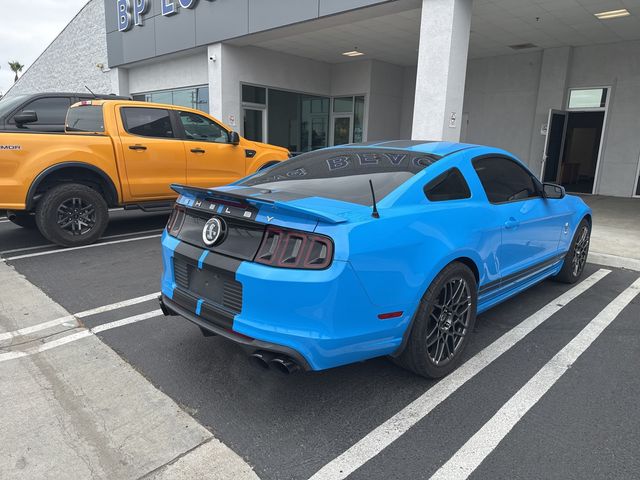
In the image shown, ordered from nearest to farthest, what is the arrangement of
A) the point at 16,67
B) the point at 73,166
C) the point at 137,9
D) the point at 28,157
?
the point at 28,157 < the point at 73,166 < the point at 137,9 < the point at 16,67

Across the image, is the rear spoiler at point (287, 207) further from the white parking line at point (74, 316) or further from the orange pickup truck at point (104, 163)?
the orange pickup truck at point (104, 163)

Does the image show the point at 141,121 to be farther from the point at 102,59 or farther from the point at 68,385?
the point at 102,59

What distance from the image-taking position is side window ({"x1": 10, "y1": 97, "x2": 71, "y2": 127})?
7.48 metres

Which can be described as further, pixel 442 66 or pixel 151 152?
pixel 442 66

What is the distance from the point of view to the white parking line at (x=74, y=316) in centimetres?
373

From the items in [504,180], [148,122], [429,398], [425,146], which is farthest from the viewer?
[148,122]

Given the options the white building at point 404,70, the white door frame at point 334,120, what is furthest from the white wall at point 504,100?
the white door frame at point 334,120

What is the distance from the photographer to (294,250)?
2494mm

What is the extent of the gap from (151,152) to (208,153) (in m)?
0.97

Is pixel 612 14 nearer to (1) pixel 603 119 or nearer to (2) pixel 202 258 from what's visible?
(1) pixel 603 119

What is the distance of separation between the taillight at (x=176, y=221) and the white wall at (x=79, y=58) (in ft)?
63.9

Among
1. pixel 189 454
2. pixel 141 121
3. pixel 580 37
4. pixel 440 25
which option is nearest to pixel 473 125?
pixel 580 37

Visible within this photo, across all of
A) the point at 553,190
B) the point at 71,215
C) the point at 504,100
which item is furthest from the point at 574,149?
the point at 71,215

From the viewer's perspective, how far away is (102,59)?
20000 mm
